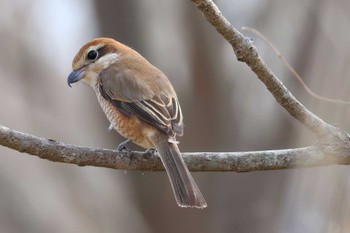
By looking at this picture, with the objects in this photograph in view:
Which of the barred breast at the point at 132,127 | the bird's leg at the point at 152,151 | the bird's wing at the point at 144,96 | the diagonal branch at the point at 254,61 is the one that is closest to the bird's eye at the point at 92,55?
the bird's wing at the point at 144,96

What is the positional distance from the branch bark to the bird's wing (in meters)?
0.46

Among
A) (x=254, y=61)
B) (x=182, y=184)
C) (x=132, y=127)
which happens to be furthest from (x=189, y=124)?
(x=254, y=61)

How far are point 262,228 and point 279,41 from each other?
195 cm

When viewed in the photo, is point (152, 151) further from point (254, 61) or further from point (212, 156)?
point (254, 61)

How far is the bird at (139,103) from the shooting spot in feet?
12.1

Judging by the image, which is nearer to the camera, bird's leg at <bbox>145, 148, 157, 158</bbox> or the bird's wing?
bird's leg at <bbox>145, 148, 157, 158</bbox>

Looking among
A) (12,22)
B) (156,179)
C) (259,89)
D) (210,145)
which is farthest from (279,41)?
(12,22)

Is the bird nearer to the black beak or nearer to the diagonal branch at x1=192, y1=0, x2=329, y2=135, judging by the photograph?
the black beak

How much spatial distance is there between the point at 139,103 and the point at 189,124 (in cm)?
273

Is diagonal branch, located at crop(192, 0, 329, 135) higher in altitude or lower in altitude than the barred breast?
higher

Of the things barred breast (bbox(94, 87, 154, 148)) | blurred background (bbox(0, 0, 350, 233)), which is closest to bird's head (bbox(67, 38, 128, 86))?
barred breast (bbox(94, 87, 154, 148))

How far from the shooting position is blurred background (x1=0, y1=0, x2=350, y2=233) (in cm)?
674

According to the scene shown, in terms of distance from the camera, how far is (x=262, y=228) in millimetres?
6586

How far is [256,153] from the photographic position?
3539mm
